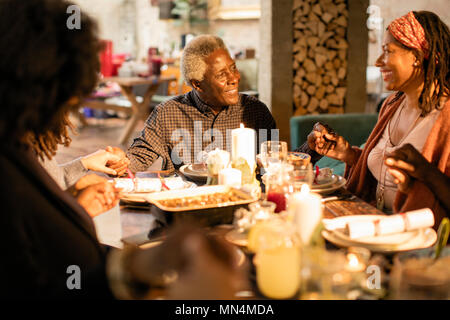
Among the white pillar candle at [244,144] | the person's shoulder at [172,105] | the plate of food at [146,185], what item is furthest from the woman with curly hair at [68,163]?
the person's shoulder at [172,105]

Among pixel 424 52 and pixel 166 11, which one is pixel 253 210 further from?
pixel 166 11

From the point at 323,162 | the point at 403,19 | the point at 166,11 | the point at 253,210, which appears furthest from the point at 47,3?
the point at 166,11

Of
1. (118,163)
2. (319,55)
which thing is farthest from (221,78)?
(319,55)

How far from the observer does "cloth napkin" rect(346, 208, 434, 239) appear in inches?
50.9

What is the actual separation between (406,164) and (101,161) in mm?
1213

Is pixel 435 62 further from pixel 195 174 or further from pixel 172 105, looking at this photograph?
pixel 172 105

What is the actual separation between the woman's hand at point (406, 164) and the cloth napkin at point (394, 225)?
294 millimetres

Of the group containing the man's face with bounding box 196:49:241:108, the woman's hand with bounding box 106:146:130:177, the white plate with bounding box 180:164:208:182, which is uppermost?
the man's face with bounding box 196:49:241:108

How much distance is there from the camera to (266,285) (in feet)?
3.46

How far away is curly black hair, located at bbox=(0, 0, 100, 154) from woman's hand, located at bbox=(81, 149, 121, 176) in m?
0.84

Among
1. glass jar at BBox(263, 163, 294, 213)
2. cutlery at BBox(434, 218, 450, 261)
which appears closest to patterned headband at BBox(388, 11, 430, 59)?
glass jar at BBox(263, 163, 294, 213)

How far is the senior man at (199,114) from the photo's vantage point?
8.46 ft

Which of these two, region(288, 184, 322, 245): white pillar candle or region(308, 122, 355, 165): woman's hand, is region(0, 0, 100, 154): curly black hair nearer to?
region(288, 184, 322, 245): white pillar candle

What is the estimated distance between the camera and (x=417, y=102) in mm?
1976
